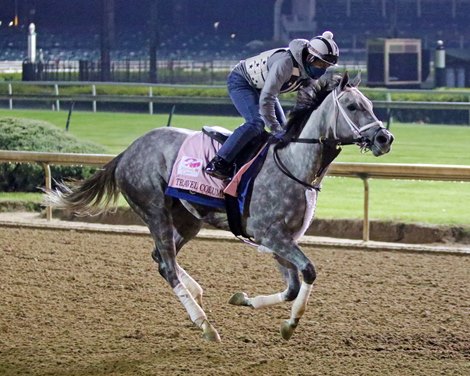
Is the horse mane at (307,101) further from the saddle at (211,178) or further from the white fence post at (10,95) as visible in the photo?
the white fence post at (10,95)

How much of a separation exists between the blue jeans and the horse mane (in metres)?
0.20

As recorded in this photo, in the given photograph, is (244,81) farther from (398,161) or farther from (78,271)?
(398,161)

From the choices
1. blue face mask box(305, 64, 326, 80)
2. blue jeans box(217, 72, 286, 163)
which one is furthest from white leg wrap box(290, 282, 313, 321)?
blue face mask box(305, 64, 326, 80)

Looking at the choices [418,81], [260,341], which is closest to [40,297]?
[260,341]

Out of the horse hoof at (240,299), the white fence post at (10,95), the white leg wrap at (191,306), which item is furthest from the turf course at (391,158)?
the white leg wrap at (191,306)

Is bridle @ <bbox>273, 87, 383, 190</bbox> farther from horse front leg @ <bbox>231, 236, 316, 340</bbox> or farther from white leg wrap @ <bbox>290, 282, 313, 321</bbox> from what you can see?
white leg wrap @ <bbox>290, 282, 313, 321</bbox>

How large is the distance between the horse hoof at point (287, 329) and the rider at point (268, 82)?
40.1 inches

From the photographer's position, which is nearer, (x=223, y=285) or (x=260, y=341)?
(x=260, y=341)

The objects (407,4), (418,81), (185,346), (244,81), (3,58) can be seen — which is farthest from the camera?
(407,4)

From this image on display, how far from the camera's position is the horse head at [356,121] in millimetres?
6352

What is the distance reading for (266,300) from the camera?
693 centimetres

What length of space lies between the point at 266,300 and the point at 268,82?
1.31 metres

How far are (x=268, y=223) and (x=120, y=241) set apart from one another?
3727mm

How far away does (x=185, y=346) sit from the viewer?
21.7ft
